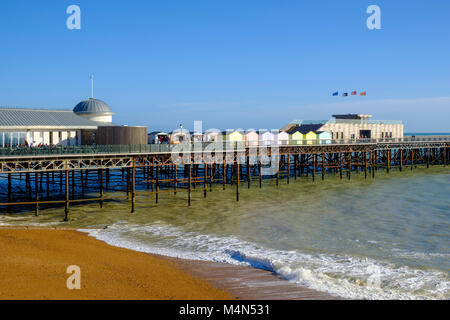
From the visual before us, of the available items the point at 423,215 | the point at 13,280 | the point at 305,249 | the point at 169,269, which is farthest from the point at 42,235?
the point at 423,215

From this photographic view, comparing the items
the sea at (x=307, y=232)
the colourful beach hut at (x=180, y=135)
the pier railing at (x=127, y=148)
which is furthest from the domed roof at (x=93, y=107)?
the pier railing at (x=127, y=148)

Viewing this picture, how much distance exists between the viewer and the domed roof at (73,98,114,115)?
5259 centimetres

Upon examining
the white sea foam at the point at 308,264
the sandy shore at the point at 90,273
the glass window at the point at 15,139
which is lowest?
the white sea foam at the point at 308,264

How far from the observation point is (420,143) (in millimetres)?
73188

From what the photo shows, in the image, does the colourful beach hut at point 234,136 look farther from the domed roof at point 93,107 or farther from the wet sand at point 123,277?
the wet sand at point 123,277

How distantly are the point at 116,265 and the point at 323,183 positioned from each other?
3810cm

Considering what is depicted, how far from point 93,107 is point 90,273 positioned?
39163 millimetres

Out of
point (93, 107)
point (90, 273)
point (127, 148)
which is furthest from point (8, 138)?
point (93, 107)

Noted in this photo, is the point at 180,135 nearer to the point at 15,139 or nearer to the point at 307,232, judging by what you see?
the point at 15,139

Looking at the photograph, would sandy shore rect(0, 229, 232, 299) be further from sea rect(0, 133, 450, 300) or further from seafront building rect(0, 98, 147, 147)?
seafront building rect(0, 98, 147, 147)

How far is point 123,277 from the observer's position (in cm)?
1670

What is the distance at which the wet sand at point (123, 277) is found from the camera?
15.0 m

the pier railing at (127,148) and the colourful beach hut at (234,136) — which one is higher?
the colourful beach hut at (234,136)

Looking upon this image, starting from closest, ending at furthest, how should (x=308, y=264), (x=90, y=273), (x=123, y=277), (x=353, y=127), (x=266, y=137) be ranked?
(x=123, y=277), (x=90, y=273), (x=308, y=264), (x=266, y=137), (x=353, y=127)
